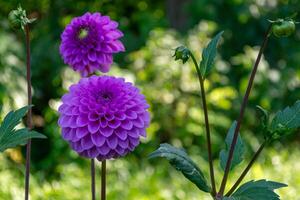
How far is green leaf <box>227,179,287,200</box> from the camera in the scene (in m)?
1.21

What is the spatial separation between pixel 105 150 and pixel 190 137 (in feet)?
7.73

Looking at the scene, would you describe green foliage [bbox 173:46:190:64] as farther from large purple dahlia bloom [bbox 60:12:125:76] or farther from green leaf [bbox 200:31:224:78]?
large purple dahlia bloom [bbox 60:12:125:76]

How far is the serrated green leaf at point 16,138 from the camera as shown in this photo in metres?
1.19

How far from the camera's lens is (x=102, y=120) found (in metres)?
1.23

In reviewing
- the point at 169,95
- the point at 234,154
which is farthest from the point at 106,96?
the point at 169,95

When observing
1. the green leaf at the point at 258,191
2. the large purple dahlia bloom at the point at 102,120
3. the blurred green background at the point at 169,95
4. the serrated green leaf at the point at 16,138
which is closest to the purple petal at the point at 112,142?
the large purple dahlia bloom at the point at 102,120

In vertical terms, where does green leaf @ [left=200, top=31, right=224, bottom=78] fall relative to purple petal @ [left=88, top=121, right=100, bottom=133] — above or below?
above

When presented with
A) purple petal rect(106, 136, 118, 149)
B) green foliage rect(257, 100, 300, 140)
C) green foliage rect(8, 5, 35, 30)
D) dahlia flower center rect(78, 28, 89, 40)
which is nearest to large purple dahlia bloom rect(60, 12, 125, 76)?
dahlia flower center rect(78, 28, 89, 40)

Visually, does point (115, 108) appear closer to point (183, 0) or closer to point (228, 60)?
point (228, 60)

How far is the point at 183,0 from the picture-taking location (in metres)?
4.60

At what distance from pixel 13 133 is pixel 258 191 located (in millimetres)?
473

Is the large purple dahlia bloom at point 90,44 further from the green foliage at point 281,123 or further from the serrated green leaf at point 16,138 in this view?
the green foliage at point 281,123

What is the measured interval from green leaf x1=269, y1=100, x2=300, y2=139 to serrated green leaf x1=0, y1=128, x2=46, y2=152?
0.45 meters

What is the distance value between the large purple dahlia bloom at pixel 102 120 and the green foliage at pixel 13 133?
0.07 metres
